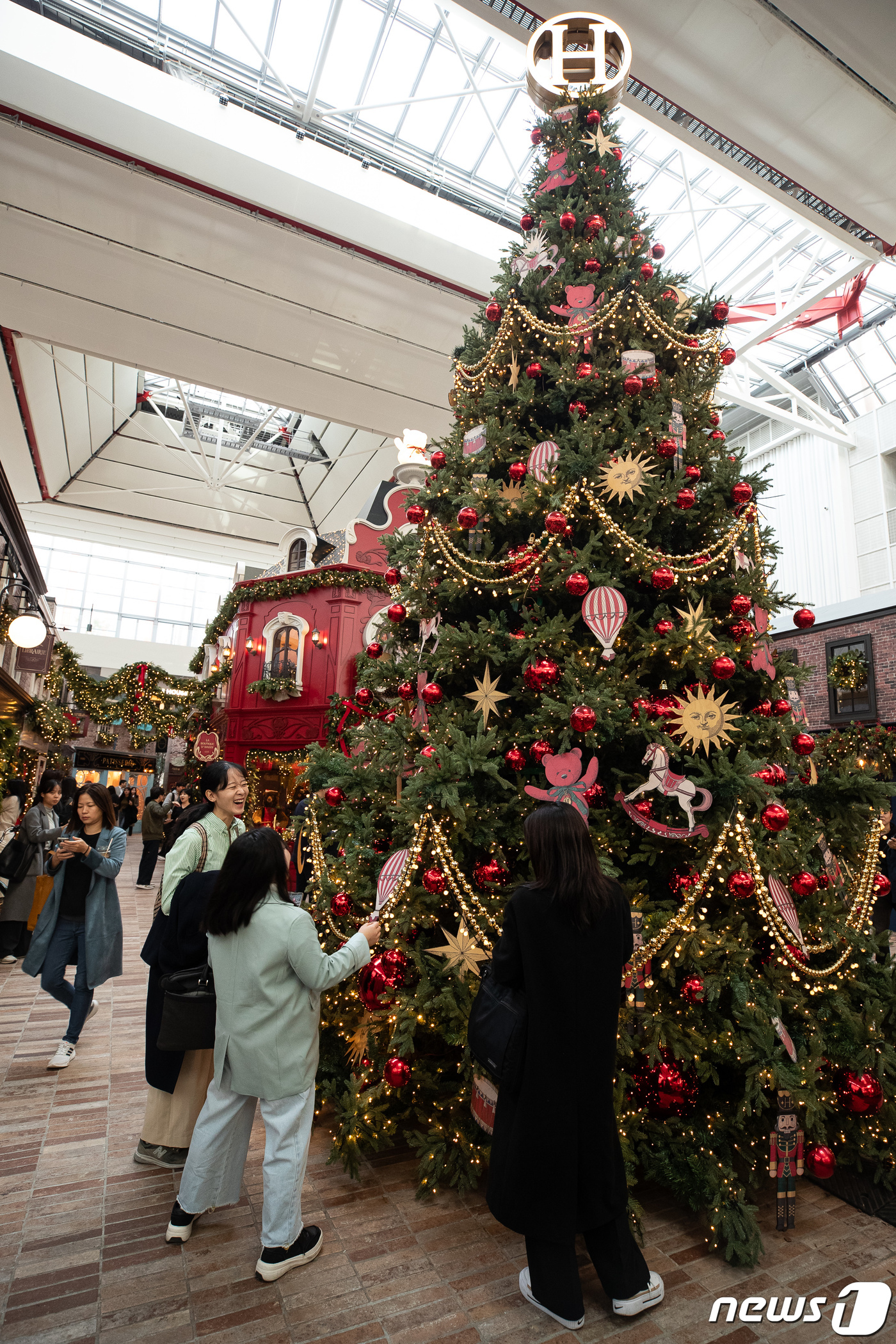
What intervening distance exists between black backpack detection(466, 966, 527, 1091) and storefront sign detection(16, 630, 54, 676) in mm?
10570

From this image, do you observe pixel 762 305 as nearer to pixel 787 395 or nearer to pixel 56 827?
pixel 787 395

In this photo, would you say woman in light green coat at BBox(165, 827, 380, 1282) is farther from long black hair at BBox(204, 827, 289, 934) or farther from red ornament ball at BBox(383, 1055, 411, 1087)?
red ornament ball at BBox(383, 1055, 411, 1087)

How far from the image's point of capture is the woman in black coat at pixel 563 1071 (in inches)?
79.7

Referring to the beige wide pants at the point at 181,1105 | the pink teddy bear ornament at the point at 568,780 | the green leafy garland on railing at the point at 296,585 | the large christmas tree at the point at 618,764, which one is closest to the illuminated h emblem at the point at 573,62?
the large christmas tree at the point at 618,764

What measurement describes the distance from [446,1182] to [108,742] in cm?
1818

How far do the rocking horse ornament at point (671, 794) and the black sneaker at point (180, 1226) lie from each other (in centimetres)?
230

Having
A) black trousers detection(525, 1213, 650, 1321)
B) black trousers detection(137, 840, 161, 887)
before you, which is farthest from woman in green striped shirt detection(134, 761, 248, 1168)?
black trousers detection(137, 840, 161, 887)

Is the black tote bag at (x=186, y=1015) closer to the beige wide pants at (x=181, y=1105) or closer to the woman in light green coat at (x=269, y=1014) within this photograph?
the woman in light green coat at (x=269, y=1014)

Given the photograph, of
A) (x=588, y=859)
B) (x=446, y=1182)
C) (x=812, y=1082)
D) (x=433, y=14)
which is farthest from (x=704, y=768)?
(x=433, y=14)

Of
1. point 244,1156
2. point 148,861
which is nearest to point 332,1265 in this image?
point 244,1156

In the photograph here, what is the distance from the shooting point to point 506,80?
1024 cm

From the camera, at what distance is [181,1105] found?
3.00 meters

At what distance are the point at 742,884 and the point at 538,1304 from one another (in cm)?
159

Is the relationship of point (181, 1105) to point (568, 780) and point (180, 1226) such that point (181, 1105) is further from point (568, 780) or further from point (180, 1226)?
point (568, 780)
